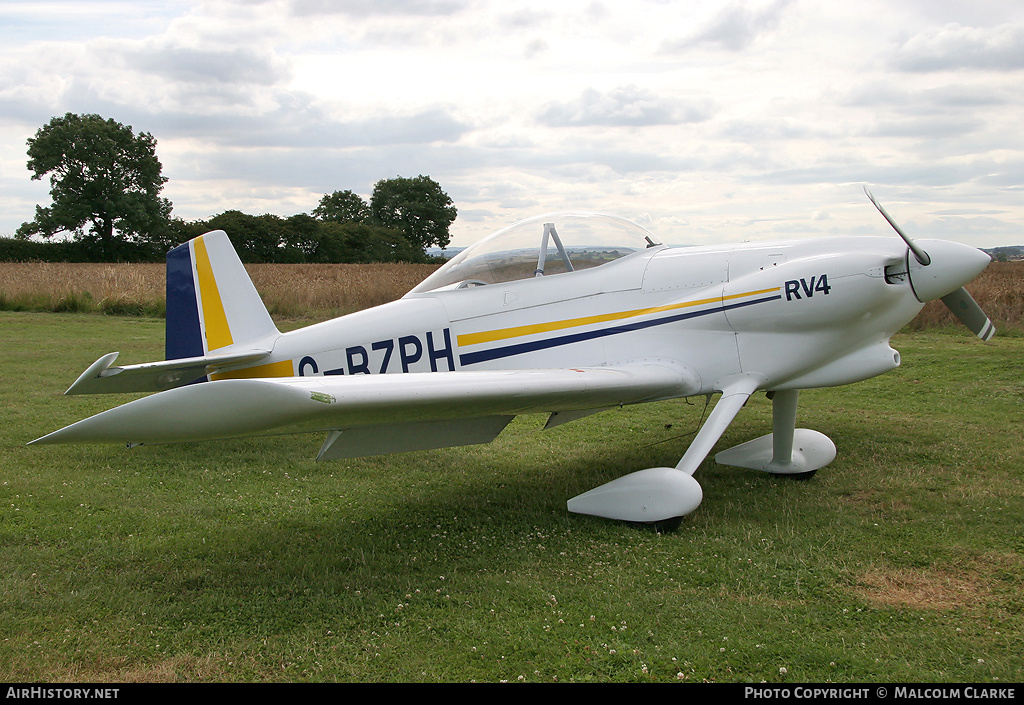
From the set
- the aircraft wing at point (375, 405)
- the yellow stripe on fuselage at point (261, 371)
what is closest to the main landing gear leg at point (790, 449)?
the aircraft wing at point (375, 405)

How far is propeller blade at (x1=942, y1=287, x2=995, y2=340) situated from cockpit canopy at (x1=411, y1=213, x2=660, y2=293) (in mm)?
2492

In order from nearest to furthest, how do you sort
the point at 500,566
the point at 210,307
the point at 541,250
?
the point at 500,566
the point at 541,250
the point at 210,307

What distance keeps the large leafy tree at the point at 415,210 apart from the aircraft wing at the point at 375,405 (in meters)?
59.6

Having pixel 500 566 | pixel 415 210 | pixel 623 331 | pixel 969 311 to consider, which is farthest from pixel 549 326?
pixel 415 210

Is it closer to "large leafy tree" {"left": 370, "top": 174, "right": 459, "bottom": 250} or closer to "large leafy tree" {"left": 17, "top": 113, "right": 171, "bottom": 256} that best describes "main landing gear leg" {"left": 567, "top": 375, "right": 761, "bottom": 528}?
"large leafy tree" {"left": 17, "top": 113, "right": 171, "bottom": 256}

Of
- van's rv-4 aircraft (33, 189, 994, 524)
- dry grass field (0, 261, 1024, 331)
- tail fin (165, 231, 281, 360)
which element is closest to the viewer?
van's rv-4 aircraft (33, 189, 994, 524)

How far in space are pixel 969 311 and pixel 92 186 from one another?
56889mm

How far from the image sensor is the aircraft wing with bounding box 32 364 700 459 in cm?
299

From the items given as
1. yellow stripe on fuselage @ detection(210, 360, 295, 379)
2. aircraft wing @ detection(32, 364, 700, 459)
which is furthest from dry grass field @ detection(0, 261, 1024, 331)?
yellow stripe on fuselage @ detection(210, 360, 295, 379)

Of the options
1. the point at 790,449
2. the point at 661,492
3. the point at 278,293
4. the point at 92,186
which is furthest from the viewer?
the point at 92,186

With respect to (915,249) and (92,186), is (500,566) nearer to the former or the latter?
(915,249)

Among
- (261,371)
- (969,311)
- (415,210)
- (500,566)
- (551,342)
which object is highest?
(415,210)

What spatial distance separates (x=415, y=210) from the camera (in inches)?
2518
